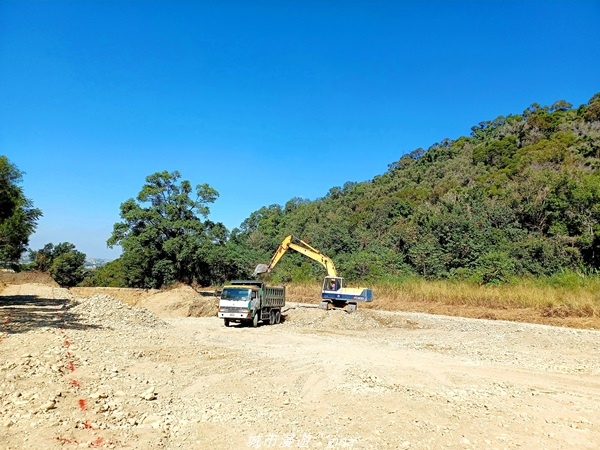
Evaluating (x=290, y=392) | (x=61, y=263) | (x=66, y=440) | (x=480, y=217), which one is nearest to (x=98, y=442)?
(x=66, y=440)

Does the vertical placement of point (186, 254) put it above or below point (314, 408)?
above

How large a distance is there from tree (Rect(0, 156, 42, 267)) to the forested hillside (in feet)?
51.9

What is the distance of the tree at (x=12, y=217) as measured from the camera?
2444 cm

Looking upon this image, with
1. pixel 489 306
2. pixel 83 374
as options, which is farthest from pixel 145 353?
pixel 489 306

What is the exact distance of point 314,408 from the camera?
8234 mm

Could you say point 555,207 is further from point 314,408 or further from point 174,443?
point 174,443

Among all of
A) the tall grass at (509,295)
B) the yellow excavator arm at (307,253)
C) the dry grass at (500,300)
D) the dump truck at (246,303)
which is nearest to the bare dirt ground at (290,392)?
the dump truck at (246,303)

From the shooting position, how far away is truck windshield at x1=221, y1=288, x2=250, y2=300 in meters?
21.4

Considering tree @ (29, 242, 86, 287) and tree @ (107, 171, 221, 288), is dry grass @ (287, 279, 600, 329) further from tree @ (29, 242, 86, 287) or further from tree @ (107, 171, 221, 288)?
tree @ (29, 242, 86, 287)

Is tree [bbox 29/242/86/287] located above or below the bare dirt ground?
above

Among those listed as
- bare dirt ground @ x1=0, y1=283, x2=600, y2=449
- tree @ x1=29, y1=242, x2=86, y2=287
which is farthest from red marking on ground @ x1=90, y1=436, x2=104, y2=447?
tree @ x1=29, y1=242, x2=86, y2=287

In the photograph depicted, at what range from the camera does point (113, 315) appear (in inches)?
776

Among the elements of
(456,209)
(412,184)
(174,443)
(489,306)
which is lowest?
(174,443)

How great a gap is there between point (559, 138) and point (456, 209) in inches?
876
